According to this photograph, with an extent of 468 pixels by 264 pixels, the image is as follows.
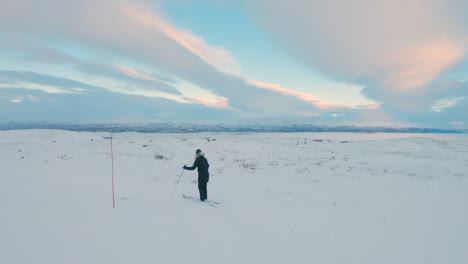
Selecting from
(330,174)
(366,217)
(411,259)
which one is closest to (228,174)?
(330,174)

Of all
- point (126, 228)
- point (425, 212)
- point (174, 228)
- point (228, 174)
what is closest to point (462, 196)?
point (425, 212)

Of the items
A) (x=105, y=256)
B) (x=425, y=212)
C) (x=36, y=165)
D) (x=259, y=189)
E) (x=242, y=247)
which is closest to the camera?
(x=105, y=256)

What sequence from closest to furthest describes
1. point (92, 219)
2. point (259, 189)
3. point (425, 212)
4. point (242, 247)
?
point (242, 247) → point (92, 219) → point (425, 212) → point (259, 189)

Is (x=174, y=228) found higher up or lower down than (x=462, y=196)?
→ higher up

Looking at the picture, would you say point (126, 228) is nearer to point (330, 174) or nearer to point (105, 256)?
point (105, 256)

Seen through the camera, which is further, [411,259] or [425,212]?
[425,212]

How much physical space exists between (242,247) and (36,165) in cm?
1789

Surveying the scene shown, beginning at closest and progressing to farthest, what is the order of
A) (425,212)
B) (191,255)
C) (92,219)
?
(191,255), (92,219), (425,212)

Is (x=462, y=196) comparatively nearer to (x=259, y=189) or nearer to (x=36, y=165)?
(x=259, y=189)

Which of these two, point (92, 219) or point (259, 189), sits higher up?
point (92, 219)

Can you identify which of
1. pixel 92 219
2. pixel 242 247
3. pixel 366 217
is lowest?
pixel 366 217

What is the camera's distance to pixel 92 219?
18.9 feet

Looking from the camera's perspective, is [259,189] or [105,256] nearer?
[105,256]

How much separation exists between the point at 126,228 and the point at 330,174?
48.4 feet
